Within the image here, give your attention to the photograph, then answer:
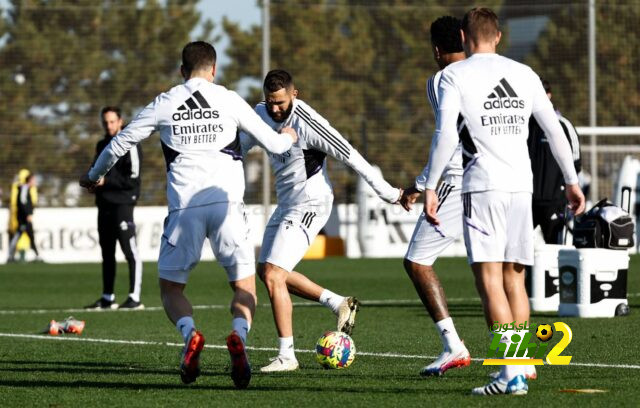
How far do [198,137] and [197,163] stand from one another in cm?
15

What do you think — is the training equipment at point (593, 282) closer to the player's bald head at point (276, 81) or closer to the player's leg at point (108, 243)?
the player's leg at point (108, 243)

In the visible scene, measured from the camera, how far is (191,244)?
26.9 feet

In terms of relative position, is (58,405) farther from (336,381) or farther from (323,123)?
(323,123)

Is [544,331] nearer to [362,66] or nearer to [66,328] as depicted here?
[66,328]

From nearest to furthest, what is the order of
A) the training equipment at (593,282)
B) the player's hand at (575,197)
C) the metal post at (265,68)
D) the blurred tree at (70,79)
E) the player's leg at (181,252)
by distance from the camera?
the player's hand at (575,197) < the player's leg at (181,252) < the training equipment at (593,282) < the metal post at (265,68) < the blurred tree at (70,79)

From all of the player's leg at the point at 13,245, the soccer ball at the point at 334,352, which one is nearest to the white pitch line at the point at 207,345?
the soccer ball at the point at 334,352

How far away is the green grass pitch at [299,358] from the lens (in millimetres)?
7781

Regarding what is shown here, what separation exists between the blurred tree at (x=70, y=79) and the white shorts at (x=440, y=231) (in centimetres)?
2336

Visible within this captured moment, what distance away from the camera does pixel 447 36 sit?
8953 mm

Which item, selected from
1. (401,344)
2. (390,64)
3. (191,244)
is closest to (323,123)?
(191,244)

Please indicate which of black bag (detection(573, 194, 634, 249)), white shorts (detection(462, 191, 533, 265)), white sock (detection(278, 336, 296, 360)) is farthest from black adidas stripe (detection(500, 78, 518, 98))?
black bag (detection(573, 194, 634, 249))

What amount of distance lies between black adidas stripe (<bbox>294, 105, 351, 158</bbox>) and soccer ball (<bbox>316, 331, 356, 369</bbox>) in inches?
48.2

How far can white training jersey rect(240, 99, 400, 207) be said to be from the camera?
943 centimetres

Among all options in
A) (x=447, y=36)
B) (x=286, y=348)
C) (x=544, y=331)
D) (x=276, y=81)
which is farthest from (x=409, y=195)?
(x=544, y=331)
